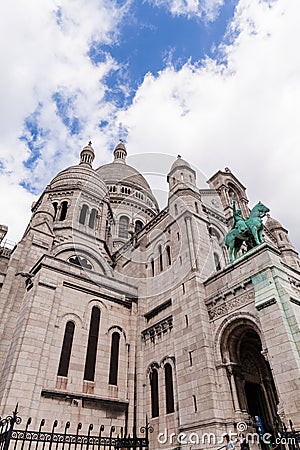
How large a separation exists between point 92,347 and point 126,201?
2587 cm

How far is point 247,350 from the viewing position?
15.8 metres

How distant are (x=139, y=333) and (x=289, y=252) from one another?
17.3 m

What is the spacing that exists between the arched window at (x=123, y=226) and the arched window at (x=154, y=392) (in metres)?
21.3

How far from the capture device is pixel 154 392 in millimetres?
16984

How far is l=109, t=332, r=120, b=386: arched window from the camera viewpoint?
1723cm

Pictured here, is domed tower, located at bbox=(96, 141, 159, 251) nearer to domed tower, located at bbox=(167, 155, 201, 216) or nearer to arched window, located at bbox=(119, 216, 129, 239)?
arched window, located at bbox=(119, 216, 129, 239)

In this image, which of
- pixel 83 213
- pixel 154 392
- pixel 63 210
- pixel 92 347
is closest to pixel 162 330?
pixel 154 392

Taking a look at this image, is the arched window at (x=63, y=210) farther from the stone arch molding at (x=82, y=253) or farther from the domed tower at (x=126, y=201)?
the domed tower at (x=126, y=201)

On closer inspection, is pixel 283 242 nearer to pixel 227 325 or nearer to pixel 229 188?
pixel 229 188

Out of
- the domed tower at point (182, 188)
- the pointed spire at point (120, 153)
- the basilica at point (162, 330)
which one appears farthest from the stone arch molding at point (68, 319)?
the pointed spire at point (120, 153)

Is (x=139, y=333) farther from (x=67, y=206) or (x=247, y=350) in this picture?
(x=67, y=206)

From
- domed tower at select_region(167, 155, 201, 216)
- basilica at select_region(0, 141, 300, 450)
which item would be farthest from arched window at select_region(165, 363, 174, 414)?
domed tower at select_region(167, 155, 201, 216)

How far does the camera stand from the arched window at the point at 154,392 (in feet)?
53.6

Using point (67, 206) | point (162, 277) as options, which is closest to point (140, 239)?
point (162, 277)
